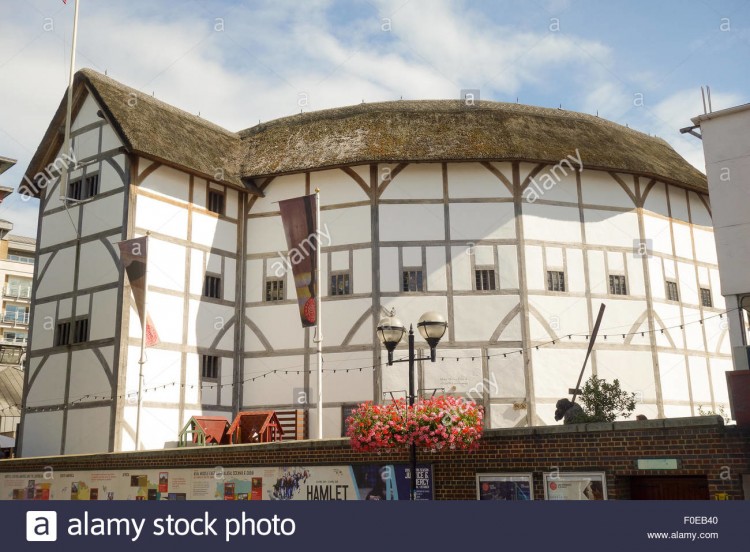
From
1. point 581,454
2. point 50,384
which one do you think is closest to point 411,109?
point 50,384

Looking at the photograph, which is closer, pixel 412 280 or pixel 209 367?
pixel 412 280

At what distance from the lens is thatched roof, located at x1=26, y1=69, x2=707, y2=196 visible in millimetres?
28250

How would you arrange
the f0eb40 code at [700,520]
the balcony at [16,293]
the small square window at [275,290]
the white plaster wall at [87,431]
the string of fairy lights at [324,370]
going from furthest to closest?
the balcony at [16,293], the small square window at [275,290], the string of fairy lights at [324,370], the white plaster wall at [87,431], the f0eb40 code at [700,520]

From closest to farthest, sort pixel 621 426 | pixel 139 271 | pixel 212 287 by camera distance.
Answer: pixel 621 426 → pixel 139 271 → pixel 212 287

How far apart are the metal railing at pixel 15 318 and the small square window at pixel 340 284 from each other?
46180 mm

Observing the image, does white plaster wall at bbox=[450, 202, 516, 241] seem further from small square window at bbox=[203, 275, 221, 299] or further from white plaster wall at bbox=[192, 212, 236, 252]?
small square window at bbox=[203, 275, 221, 299]

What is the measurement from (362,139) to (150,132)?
777cm

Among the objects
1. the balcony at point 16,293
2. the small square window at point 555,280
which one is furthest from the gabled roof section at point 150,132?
the balcony at point 16,293

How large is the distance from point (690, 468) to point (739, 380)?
1809 mm

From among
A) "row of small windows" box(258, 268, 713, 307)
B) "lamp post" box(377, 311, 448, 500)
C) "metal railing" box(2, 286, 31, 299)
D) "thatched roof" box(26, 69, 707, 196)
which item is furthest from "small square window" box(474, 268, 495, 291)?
"metal railing" box(2, 286, 31, 299)

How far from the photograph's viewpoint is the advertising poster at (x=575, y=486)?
1236 cm

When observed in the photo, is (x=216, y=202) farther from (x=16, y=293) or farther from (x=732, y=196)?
(x=16, y=293)

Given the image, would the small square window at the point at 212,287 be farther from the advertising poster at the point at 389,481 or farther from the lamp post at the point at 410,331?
the lamp post at the point at 410,331

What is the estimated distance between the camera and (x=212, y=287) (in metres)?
28.8
